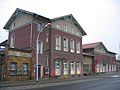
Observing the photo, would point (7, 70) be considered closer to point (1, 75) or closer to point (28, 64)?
point (1, 75)

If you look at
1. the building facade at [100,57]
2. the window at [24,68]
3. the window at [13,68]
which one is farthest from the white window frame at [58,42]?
the building facade at [100,57]

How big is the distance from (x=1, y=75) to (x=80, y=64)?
804 inches

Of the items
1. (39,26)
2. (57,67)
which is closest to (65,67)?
(57,67)

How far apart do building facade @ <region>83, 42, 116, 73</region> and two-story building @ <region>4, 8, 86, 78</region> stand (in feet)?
34.4

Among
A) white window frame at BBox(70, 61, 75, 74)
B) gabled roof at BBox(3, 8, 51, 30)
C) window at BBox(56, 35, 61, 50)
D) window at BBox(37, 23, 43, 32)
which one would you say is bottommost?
white window frame at BBox(70, 61, 75, 74)

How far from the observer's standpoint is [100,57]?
183ft

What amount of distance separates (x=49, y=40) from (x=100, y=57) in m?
25.4

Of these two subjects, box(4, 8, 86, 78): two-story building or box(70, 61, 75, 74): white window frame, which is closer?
box(4, 8, 86, 78): two-story building

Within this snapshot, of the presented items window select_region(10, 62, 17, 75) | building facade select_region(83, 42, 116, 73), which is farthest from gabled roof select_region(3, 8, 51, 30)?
building facade select_region(83, 42, 116, 73)

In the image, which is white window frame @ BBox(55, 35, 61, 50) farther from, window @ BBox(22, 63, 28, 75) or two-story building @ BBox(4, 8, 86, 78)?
window @ BBox(22, 63, 28, 75)

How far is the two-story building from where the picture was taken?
32.5m

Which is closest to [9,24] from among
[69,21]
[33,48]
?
[33,48]

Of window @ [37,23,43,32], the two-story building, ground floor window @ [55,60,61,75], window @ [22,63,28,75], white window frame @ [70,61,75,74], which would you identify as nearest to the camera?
window @ [22,63,28,75]

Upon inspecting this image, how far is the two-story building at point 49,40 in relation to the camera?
3250 cm
